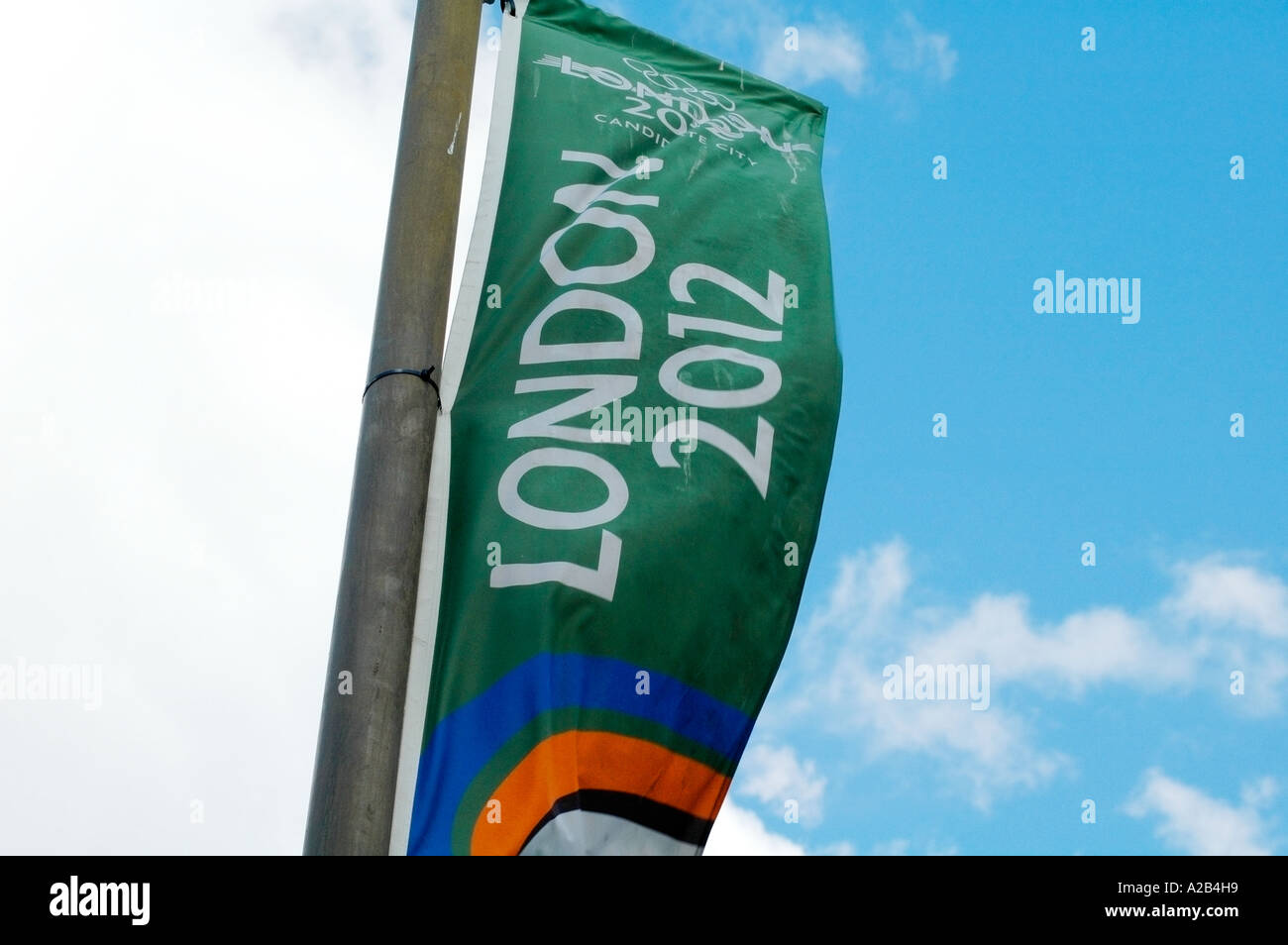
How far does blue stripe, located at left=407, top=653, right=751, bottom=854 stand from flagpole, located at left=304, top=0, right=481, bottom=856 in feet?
0.64

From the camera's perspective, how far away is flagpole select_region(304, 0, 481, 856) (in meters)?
4.13

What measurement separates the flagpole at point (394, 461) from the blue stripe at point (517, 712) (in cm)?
20

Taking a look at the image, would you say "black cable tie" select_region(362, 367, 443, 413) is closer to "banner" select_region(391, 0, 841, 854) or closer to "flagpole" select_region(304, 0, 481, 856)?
"flagpole" select_region(304, 0, 481, 856)

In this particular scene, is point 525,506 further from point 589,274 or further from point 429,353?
point 589,274

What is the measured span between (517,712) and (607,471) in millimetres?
814

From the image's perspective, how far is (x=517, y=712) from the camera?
4.50m

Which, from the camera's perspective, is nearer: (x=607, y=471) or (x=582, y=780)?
(x=582, y=780)

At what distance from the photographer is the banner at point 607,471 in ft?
14.8

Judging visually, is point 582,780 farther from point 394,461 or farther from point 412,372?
point 412,372

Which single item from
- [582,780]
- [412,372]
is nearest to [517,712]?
[582,780]

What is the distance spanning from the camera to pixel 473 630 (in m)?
Result: 4.59

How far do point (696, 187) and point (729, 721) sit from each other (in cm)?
202
